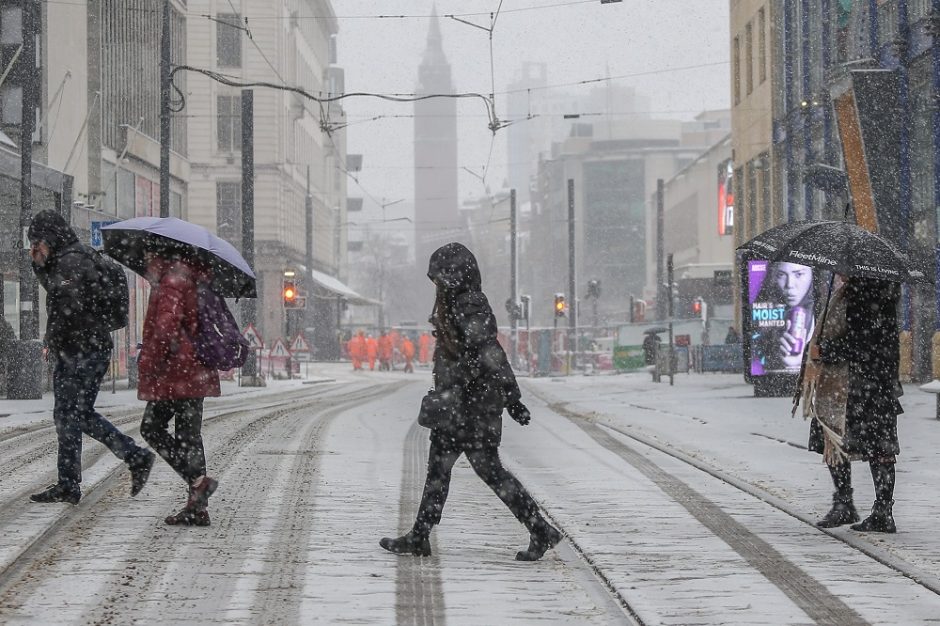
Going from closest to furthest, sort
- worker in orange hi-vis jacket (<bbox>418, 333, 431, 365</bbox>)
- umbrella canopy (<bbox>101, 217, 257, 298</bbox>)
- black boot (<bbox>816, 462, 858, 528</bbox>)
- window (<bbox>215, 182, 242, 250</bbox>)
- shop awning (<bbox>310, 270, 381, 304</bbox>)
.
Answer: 1. umbrella canopy (<bbox>101, 217, 257, 298</bbox>)
2. black boot (<bbox>816, 462, 858, 528</bbox>)
3. worker in orange hi-vis jacket (<bbox>418, 333, 431, 365</bbox>)
4. window (<bbox>215, 182, 242, 250</bbox>)
5. shop awning (<bbox>310, 270, 381, 304</bbox>)

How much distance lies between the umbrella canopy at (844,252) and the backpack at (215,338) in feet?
10.5

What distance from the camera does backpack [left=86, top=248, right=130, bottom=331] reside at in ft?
28.2

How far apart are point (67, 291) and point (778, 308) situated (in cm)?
1591

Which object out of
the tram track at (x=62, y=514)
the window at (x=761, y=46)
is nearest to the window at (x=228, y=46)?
the window at (x=761, y=46)

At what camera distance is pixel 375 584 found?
6480 mm

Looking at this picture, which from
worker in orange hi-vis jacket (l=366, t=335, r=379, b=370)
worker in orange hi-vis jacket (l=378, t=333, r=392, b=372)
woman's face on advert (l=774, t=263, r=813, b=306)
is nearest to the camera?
woman's face on advert (l=774, t=263, r=813, b=306)

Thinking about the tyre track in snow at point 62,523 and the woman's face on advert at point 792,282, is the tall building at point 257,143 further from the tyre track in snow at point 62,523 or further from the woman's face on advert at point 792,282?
the tyre track in snow at point 62,523

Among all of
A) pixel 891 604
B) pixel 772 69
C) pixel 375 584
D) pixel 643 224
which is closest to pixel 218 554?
pixel 375 584

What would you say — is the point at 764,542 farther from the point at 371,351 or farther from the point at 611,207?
the point at 611,207

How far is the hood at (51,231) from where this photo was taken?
8641 mm

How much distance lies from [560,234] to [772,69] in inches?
3646

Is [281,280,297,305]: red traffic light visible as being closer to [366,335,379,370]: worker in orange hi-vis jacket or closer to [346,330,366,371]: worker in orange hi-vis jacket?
[346,330,366,371]: worker in orange hi-vis jacket

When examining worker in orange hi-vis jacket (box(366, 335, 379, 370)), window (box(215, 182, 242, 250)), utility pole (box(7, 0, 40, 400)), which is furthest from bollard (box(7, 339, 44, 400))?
window (box(215, 182, 242, 250))

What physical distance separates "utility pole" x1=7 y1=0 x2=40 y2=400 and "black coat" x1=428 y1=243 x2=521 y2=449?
18725 millimetres
